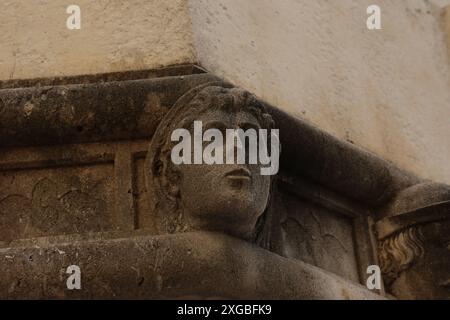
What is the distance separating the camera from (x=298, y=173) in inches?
137

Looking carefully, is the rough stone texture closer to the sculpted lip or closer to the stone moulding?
the stone moulding

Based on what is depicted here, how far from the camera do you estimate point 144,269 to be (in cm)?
289

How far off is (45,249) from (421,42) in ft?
6.80

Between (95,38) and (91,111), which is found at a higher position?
(95,38)

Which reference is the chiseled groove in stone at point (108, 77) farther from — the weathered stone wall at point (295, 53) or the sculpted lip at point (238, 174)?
the sculpted lip at point (238, 174)

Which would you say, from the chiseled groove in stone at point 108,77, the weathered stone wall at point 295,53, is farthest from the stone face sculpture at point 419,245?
the chiseled groove in stone at point 108,77

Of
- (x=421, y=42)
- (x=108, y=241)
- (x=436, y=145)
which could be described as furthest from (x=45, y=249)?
(x=421, y=42)

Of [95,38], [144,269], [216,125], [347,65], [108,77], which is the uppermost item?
[347,65]

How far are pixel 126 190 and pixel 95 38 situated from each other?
1.87ft

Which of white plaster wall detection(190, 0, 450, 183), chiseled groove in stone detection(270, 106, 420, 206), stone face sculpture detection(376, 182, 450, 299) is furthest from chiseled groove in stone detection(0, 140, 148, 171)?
stone face sculpture detection(376, 182, 450, 299)

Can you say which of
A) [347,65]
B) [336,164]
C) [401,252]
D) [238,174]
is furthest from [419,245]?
[238,174]

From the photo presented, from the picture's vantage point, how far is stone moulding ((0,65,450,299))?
9.58ft

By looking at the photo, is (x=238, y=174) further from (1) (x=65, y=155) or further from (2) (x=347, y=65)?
(2) (x=347, y=65)

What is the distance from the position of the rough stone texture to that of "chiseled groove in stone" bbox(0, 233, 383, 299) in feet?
2.17
